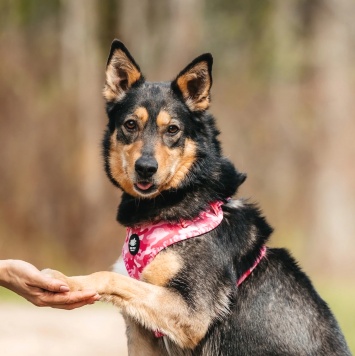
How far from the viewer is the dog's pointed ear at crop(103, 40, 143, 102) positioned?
5777 mm

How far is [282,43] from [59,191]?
8598 millimetres

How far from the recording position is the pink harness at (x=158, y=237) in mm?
5309

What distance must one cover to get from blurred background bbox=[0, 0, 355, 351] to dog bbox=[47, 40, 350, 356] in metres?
13.3

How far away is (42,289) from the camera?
16.4 ft

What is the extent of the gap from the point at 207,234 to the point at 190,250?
165 millimetres

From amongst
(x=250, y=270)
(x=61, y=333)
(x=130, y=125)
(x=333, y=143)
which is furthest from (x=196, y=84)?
(x=333, y=143)

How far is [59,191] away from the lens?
69.7ft

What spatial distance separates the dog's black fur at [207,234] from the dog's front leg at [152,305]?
0.04 m

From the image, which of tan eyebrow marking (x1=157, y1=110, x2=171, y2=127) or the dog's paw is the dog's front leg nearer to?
the dog's paw

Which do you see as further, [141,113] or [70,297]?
[141,113]

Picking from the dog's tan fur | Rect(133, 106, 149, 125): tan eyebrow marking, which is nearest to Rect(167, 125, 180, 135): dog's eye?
Rect(133, 106, 149, 125): tan eyebrow marking

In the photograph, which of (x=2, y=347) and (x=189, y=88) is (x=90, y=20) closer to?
(x=2, y=347)

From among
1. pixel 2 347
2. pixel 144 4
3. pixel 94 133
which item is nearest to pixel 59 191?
pixel 94 133

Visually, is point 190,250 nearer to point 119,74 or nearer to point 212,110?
point 119,74
